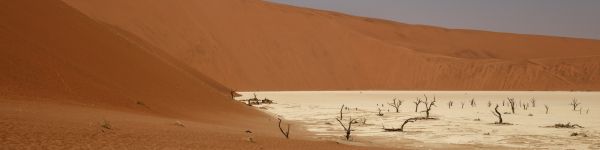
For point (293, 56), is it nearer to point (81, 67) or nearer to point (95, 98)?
point (81, 67)

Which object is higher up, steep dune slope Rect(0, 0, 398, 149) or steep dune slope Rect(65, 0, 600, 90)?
steep dune slope Rect(65, 0, 600, 90)

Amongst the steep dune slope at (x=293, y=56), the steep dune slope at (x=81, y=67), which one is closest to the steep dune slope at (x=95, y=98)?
the steep dune slope at (x=81, y=67)

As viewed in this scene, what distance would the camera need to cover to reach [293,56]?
6162 cm

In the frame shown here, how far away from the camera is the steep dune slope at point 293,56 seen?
56000 millimetres

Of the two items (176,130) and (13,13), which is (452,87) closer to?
(13,13)

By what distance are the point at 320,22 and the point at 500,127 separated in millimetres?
58557

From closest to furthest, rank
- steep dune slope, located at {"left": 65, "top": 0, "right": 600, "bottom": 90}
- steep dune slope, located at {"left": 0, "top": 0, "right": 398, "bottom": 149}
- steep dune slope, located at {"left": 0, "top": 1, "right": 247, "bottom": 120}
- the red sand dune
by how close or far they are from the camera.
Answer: steep dune slope, located at {"left": 0, "top": 0, "right": 398, "bottom": 149}
the red sand dune
steep dune slope, located at {"left": 0, "top": 1, "right": 247, "bottom": 120}
steep dune slope, located at {"left": 65, "top": 0, "right": 600, "bottom": 90}

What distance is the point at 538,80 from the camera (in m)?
60.5

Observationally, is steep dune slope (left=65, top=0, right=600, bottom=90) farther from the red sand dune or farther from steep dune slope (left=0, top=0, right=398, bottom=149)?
steep dune slope (left=0, top=0, right=398, bottom=149)

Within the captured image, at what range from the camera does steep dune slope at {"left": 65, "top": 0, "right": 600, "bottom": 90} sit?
184 ft

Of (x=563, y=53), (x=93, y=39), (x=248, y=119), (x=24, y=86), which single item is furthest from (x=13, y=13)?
(x=563, y=53)

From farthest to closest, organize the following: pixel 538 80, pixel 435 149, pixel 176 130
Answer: pixel 538 80, pixel 435 149, pixel 176 130

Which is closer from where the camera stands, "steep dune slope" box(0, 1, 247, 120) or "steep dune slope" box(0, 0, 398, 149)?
"steep dune slope" box(0, 0, 398, 149)

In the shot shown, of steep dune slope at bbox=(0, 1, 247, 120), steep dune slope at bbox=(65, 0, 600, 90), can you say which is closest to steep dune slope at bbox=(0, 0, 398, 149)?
steep dune slope at bbox=(0, 1, 247, 120)
